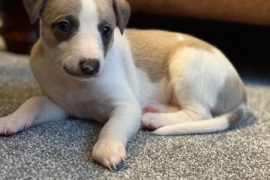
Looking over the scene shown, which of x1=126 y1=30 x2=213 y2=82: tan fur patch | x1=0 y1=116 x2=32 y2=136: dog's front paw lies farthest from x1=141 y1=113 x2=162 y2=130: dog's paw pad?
x1=0 y1=116 x2=32 y2=136: dog's front paw

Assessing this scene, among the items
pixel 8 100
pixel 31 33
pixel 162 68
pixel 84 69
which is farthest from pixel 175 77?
pixel 31 33

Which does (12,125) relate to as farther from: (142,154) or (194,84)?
(194,84)

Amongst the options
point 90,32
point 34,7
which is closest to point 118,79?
point 90,32

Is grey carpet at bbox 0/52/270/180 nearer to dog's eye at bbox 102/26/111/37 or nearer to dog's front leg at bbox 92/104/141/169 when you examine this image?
dog's front leg at bbox 92/104/141/169

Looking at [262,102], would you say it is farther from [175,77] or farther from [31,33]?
[31,33]

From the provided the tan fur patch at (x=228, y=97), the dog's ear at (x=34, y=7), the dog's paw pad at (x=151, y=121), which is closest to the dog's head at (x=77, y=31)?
the dog's ear at (x=34, y=7)

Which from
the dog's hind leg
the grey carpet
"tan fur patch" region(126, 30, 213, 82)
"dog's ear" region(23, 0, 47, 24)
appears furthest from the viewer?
"tan fur patch" region(126, 30, 213, 82)
